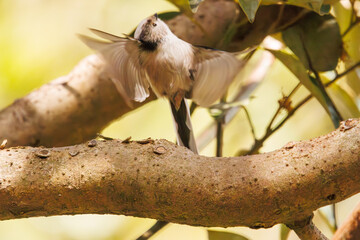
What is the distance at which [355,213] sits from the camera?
2.73ft

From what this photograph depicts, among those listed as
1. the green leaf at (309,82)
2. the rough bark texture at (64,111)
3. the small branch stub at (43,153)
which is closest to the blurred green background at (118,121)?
the rough bark texture at (64,111)

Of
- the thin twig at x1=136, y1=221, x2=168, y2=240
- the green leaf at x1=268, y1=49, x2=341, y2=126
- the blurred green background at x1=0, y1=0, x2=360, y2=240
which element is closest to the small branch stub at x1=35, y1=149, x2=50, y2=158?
the thin twig at x1=136, y1=221, x2=168, y2=240

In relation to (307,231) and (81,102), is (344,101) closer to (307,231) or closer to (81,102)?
(307,231)

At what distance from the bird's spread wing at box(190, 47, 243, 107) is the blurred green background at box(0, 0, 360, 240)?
1049 millimetres

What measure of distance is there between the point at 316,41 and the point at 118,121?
1.22 meters

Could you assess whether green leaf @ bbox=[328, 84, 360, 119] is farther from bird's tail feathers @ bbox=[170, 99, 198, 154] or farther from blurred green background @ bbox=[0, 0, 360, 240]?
blurred green background @ bbox=[0, 0, 360, 240]

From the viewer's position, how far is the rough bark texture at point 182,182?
79 cm

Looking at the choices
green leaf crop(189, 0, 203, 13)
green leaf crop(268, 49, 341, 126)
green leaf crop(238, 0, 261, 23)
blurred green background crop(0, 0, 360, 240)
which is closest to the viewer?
green leaf crop(238, 0, 261, 23)

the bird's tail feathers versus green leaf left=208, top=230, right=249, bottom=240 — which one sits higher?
the bird's tail feathers

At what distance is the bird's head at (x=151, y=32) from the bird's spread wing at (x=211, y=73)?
0.33 feet

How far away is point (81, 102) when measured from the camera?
63.5 inches

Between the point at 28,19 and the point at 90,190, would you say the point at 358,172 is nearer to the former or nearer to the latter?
the point at 90,190

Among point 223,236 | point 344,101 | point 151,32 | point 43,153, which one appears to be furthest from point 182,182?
point 344,101

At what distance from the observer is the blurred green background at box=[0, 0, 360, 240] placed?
236 centimetres
